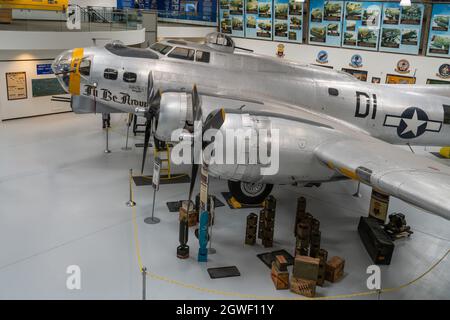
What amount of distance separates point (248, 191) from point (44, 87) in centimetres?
1275

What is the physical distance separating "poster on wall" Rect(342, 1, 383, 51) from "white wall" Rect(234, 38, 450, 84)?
436 millimetres

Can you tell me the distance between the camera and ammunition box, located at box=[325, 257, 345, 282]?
25.2 ft

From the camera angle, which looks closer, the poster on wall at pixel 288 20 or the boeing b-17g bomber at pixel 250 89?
the boeing b-17g bomber at pixel 250 89

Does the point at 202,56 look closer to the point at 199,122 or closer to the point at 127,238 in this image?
the point at 199,122

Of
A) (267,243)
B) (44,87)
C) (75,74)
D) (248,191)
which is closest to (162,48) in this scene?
(75,74)

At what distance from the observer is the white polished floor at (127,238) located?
24.3ft

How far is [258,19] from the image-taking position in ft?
82.7

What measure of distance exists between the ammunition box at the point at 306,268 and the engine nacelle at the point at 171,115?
4018mm

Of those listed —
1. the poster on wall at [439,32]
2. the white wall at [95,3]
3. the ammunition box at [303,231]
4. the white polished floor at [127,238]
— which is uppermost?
the white wall at [95,3]

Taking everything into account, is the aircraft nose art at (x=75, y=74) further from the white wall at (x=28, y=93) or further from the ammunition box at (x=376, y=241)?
the ammunition box at (x=376, y=241)

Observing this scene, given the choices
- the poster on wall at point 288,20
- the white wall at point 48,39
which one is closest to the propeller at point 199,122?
the white wall at point 48,39

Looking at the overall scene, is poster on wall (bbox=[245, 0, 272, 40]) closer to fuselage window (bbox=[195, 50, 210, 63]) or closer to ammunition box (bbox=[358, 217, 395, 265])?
fuselage window (bbox=[195, 50, 210, 63])

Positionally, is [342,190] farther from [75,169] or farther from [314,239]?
[75,169]

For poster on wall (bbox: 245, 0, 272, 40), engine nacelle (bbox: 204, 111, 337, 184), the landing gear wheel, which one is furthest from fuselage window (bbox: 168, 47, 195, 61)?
poster on wall (bbox: 245, 0, 272, 40)
